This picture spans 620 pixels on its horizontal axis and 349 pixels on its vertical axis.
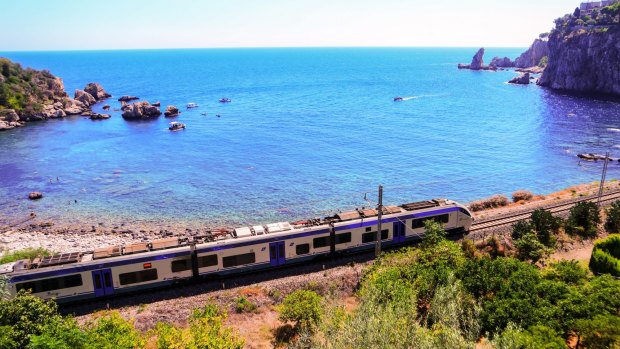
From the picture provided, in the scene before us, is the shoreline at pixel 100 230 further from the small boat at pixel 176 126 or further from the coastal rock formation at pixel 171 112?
the coastal rock formation at pixel 171 112

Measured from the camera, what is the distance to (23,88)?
116438mm

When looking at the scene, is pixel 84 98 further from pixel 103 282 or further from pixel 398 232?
pixel 398 232

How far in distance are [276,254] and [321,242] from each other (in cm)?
349

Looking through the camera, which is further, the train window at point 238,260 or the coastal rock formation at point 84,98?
the coastal rock formation at point 84,98

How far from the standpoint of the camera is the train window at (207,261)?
3009cm

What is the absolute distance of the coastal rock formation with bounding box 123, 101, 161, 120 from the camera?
11811cm

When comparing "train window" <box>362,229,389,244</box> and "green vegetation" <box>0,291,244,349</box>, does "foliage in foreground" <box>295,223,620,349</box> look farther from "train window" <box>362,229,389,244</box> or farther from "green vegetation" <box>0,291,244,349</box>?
"green vegetation" <box>0,291,244,349</box>

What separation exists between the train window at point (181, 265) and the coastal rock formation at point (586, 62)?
153 metres

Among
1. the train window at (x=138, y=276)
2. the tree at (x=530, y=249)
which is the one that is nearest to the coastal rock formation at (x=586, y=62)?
the tree at (x=530, y=249)

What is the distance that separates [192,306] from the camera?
2777 cm

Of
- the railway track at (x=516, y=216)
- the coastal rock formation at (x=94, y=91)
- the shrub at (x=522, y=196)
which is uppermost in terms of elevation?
the coastal rock formation at (x=94, y=91)

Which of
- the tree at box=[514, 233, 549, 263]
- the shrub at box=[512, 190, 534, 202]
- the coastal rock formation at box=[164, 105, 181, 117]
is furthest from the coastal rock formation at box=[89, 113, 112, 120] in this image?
the tree at box=[514, 233, 549, 263]

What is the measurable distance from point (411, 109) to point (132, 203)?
8945cm

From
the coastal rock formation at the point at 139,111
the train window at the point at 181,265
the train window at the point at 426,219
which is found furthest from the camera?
the coastal rock formation at the point at 139,111
